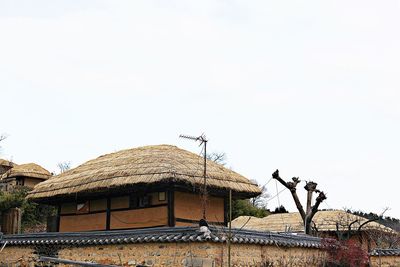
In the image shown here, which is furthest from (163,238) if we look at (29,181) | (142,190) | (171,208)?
(29,181)

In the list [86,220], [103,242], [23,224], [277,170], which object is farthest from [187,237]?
[23,224]

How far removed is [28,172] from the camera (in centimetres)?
3603

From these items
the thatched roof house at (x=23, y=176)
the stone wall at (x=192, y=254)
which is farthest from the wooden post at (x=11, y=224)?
the thatched roof house at (x=23, y=176)

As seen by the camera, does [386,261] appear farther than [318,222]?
No

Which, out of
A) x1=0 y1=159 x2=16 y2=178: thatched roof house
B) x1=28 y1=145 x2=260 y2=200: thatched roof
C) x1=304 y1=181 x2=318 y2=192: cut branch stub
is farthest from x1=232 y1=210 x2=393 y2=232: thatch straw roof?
x1=0 y1=159 x2=16 y2=178: thatched roof house

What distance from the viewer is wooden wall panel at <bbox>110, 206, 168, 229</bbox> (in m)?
14.7

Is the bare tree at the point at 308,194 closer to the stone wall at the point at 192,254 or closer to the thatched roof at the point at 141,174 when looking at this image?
the thatched roof at the point at 141,174

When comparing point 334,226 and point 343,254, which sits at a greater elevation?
point 334,226

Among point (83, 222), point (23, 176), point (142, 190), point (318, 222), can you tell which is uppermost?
point (23, 176)

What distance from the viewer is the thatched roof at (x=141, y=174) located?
14.3m

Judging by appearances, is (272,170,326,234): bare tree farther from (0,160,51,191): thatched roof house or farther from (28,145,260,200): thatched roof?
(0,160,51,191): thatched roof house

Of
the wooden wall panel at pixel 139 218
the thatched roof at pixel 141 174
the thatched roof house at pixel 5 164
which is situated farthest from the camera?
the thatched roof house at pixel 5 164

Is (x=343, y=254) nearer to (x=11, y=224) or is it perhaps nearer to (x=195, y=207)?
(x=195, y=207)

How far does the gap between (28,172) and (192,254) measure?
1105 inches
